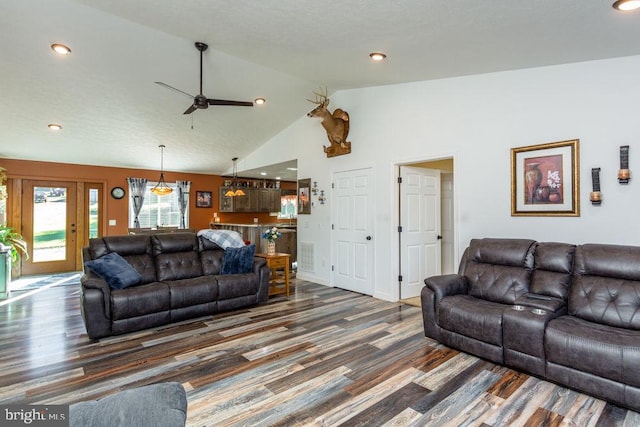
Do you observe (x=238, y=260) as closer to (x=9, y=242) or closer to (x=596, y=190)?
(x=596, y=190)

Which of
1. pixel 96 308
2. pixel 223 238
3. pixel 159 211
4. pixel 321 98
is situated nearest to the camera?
pixel 96 308

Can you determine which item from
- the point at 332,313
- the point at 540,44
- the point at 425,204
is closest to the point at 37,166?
the point at 332,313

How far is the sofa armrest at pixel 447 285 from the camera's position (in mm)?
3354

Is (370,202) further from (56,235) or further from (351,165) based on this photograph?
(56,235)

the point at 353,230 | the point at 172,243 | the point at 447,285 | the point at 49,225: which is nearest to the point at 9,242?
→ the point at 49,225

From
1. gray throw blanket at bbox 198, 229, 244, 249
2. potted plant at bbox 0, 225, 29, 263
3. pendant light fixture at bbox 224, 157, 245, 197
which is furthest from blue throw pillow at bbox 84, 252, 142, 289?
pendant light fixture at bbox 224, 157, 245, 197

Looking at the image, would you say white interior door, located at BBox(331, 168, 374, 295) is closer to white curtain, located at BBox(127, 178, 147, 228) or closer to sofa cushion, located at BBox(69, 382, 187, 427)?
sofa cushion, located at BBox(69, 382, 187, 427)

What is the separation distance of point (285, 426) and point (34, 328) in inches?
136

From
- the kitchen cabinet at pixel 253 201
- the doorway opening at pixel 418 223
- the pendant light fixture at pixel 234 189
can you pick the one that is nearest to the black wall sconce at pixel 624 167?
the doorway opening at pixel 418 223

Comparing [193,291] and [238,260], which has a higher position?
[238,260]

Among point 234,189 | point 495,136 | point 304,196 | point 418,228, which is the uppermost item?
point 495,136

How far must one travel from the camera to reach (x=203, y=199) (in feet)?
31.0

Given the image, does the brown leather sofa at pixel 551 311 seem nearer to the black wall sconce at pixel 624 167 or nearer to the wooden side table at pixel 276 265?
the black wall sconce at pixel 624 167

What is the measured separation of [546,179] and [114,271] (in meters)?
4.85
